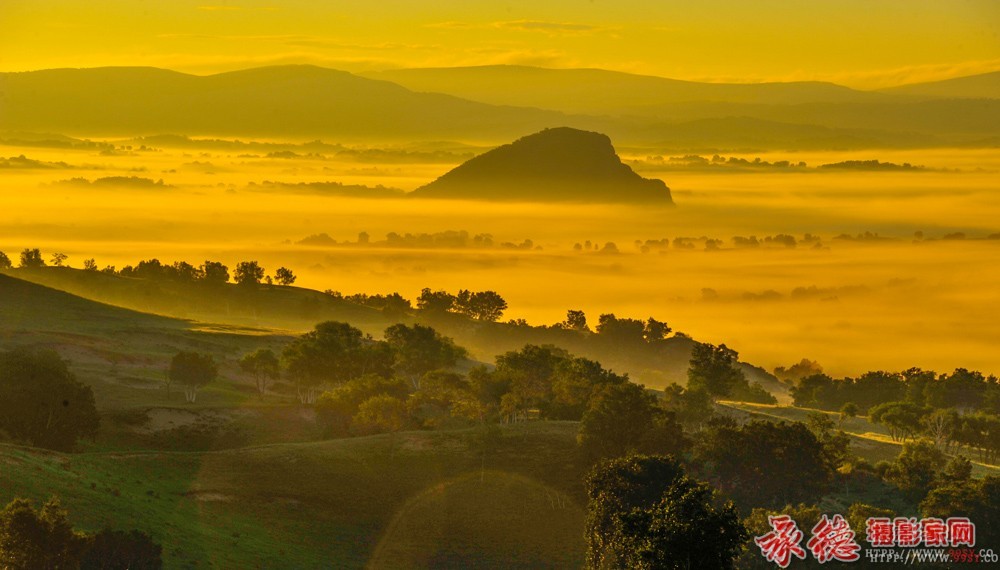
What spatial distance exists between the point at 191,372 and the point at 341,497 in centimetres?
5505

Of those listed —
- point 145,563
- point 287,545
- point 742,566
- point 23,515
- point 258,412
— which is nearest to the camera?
point 23,515

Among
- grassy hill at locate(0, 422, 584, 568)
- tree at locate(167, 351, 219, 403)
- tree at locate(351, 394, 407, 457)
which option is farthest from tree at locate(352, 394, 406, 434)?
tree at locate(167, 351, 219, 403)

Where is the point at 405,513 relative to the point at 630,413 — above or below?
below

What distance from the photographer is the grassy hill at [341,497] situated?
351ft

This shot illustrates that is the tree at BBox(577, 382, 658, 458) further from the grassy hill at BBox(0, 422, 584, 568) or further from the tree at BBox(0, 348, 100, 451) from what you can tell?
the tree at BBox(0, 348, 100, 451)

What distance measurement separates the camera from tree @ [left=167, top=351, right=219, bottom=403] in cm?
17638

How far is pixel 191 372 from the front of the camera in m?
176

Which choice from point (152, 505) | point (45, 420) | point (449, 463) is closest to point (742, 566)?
point (449, 463)

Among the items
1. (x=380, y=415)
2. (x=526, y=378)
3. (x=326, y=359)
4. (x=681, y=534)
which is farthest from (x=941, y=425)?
(x=681, y=534)

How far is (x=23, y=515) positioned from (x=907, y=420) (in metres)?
144

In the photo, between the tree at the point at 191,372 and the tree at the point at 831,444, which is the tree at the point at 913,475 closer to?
the tree at the point at 831,444

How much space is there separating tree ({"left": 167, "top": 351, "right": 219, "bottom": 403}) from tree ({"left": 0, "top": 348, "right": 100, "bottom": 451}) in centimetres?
3041

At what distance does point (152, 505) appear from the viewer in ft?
367

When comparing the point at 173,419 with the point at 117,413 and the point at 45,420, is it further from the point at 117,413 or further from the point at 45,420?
the point at 45,420
